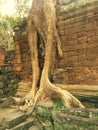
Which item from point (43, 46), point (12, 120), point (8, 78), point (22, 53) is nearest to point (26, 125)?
point (12, 120)

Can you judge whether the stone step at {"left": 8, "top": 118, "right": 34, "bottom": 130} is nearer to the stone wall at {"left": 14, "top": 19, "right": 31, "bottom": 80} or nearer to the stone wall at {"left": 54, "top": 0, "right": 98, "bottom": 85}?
the stone wall at {"left": 54, "top": 0, "right": 98, "bottom": 85}

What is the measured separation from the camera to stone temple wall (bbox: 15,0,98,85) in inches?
186

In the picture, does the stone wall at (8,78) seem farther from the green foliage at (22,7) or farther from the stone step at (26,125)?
the green foliage at (22,7)

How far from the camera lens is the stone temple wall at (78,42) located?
4730mm

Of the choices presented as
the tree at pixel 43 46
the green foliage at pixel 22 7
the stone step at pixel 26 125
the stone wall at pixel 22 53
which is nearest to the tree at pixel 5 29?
the green foliage at pixel 22 7

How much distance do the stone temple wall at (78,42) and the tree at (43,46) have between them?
19 cm

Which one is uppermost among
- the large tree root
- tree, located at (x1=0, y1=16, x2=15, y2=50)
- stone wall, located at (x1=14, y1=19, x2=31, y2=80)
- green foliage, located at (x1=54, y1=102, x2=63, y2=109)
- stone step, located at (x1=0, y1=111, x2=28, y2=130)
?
tree, located at (x1=0, y1=16, x2=15, y2=50)

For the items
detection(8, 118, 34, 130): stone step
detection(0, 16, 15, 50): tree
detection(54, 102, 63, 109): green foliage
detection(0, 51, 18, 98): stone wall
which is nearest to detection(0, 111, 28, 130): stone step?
detection(8, 118, 34, 130): stone step

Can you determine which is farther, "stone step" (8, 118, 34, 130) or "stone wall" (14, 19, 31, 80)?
"stone wall" (14, 19, 31, 80)

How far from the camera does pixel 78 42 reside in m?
5.02

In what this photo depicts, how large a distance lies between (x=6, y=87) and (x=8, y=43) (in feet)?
31.4

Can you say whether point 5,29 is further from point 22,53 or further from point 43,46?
point 43,46

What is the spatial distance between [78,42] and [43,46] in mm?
1188

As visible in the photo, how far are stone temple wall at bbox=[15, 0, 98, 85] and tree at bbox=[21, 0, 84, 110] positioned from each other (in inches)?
7.6
